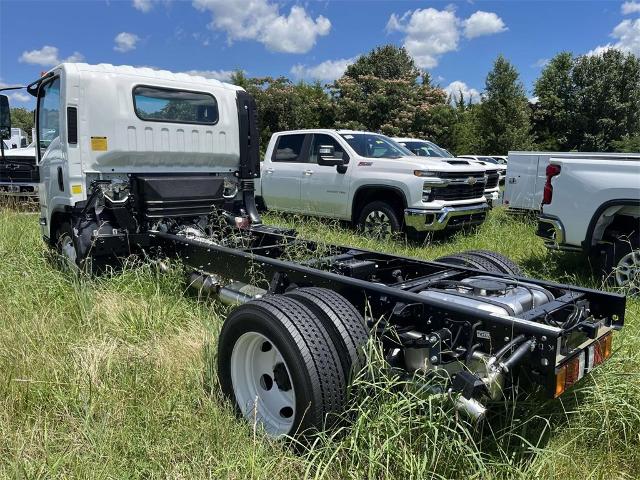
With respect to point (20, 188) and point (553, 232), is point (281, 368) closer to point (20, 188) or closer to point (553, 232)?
point (553, 232)

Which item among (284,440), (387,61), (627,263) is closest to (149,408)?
(284,440)

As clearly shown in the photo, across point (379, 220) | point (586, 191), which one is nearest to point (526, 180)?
point (379, 220)

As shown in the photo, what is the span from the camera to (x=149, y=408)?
10.0 feet

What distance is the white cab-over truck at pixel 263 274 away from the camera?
264 cm

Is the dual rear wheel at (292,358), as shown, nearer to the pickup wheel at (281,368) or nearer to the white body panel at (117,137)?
the pickup wheel at (281,368)

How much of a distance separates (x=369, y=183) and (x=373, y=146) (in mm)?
941

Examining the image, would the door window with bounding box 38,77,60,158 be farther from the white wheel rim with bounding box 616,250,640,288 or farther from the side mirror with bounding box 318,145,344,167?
the white wheel rim with bounding box 616,250,640,288

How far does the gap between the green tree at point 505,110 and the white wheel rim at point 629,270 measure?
26.3 m

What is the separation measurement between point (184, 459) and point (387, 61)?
111 ft

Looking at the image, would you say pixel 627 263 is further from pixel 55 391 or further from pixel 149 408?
pixel 55 391

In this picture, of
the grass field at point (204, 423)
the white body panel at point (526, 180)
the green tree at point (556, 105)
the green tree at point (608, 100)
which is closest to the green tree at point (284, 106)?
the green tree at point (556, 105)

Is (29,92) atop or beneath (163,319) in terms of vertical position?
atop

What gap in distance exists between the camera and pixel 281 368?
300cm

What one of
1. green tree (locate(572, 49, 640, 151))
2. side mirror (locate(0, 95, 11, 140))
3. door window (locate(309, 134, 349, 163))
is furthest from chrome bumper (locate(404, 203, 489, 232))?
green tree (locate(572, 49, 640, 151))
